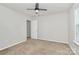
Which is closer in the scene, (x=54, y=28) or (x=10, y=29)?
(x=10, y=29)

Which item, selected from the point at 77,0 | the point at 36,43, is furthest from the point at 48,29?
the point at 77,0

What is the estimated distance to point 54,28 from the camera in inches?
136

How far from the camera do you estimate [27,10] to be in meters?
2.35

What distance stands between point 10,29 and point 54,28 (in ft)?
5.11

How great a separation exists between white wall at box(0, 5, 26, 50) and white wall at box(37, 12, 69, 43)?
60cm

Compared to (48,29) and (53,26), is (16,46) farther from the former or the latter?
(53,26)

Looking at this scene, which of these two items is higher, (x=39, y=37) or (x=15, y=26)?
(x=15, y=26)

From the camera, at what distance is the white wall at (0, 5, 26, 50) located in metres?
2.98

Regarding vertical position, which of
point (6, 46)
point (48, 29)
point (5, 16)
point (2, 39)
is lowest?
point (6, 46)

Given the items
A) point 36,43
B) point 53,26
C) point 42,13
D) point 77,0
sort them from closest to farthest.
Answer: point 77,0 → point 42,13 → point 36,43 → point 53,26

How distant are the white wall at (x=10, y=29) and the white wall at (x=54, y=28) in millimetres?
603

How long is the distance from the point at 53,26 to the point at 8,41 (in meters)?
1.64

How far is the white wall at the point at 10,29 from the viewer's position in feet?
9.77

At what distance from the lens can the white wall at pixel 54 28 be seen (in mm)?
2921
